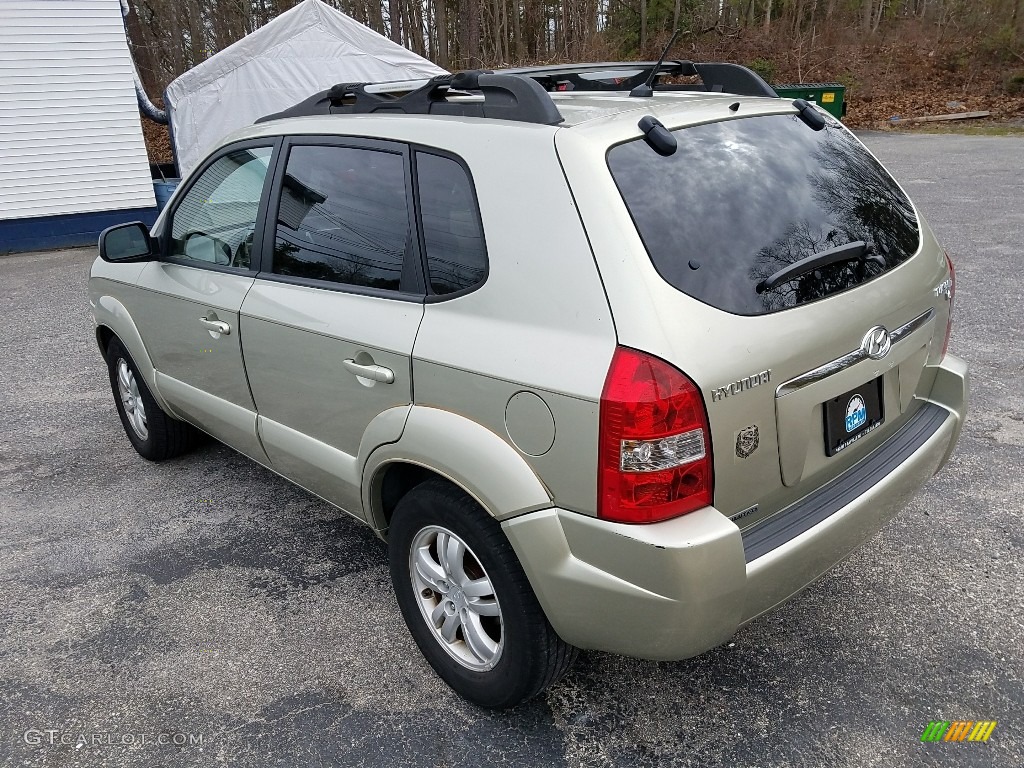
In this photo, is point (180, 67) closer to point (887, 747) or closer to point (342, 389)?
point (342, 389)

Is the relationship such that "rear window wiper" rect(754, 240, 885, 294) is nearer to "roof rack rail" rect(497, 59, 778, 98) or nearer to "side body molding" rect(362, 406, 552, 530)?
"side body molding" rect(362, 406, 552, 530)

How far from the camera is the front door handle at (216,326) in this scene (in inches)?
130

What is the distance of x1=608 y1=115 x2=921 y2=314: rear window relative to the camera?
2154 mm

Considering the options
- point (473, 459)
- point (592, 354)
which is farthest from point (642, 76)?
point (473, 459)

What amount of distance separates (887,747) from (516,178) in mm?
1948

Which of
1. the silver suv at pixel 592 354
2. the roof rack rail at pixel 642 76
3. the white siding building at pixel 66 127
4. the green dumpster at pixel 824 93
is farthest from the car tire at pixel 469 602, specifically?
the green dumpster at pixel 824 93

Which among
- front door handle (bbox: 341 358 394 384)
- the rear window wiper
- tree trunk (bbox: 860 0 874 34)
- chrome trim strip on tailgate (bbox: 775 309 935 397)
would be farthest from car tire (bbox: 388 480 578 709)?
tree trunk (bbox: 860 0 874 34)

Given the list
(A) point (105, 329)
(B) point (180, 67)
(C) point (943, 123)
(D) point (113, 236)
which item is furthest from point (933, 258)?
(B) point (180, 67)

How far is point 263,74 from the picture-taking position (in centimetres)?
1260

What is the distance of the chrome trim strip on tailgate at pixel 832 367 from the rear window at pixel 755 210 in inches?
7.4

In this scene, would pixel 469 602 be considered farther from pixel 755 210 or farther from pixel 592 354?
pixel 755 210

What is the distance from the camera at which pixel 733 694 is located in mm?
2631

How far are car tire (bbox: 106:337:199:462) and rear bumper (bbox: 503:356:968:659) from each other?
2.86 metres

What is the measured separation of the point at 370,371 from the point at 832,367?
138cm
